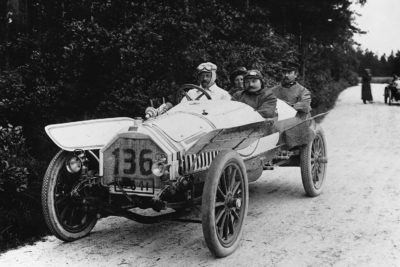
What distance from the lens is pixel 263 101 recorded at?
6.13 metres

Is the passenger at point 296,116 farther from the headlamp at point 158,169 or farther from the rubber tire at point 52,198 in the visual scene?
the rubber tire at point 52,198

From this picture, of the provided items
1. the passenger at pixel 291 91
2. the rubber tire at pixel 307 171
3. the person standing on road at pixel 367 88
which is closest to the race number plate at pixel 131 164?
the rubber tire at pixel 307 171

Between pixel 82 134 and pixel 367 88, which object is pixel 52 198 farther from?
pixel 367 88

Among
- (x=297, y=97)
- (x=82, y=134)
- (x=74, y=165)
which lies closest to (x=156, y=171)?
(x=74, y=165)

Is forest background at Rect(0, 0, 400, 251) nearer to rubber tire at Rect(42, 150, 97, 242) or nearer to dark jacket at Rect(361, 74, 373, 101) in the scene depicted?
rubber tire at Rect(42, 150, 97, 242)


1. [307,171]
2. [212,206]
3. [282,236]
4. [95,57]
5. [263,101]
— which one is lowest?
[282,236]

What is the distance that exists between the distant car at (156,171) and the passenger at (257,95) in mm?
692

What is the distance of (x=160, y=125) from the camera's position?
4883mm

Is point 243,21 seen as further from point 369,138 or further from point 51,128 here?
point 51,128

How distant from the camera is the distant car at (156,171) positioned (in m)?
4.46

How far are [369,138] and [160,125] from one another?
883 centimetres

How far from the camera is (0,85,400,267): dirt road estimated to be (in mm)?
4445

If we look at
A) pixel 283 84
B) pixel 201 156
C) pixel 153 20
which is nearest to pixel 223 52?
pixel 153 20

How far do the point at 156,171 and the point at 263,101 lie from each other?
2.29m
